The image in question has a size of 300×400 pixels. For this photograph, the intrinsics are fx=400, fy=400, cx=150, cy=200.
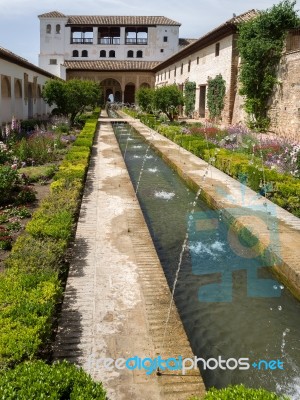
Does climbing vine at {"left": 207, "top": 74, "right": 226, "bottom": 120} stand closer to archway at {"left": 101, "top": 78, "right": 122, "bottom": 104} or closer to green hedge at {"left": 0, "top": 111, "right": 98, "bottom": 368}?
green hedge at {"left": 0, "top": 111, "right": 98, "bottom": 368}

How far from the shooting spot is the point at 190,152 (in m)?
15.6

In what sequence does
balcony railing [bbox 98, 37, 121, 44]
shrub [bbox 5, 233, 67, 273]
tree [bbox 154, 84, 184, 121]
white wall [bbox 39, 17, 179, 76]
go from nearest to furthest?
shrub [bbox 5, 233, 67, 273]
tree [bbox 154, 84, 184, 121]
white wall [bbox 39, 17, 179, 76]
balcony railing [bbox 98, 37, 121, 44]

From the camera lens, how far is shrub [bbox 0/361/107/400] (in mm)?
2387

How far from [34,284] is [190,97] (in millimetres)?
26271

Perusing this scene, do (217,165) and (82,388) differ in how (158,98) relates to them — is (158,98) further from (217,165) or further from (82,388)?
(82,388)

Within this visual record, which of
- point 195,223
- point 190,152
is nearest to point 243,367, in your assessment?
point 195,223

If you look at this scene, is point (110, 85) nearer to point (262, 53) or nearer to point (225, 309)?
point (262, 53)

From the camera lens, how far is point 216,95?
2264 cm

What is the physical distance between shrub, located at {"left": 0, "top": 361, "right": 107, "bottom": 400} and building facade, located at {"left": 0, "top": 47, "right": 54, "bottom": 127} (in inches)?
612

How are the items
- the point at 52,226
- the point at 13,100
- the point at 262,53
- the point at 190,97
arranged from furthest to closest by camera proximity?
1. the point at 190,97
2. the point at 13,100
3. the point at 262,53
4. the point at 52,226

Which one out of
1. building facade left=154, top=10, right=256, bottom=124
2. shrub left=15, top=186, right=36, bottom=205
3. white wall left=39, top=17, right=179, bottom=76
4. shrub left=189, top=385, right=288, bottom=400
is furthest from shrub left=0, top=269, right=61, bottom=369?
white wall left=39, top=17, right=179, bottom=76

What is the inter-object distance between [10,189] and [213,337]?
210 inches

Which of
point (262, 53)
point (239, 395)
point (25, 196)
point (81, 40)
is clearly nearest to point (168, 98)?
point (262, 53)

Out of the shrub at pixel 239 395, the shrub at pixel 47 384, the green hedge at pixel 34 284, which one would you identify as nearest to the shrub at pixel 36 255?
the green hedge at pixel 34 284
